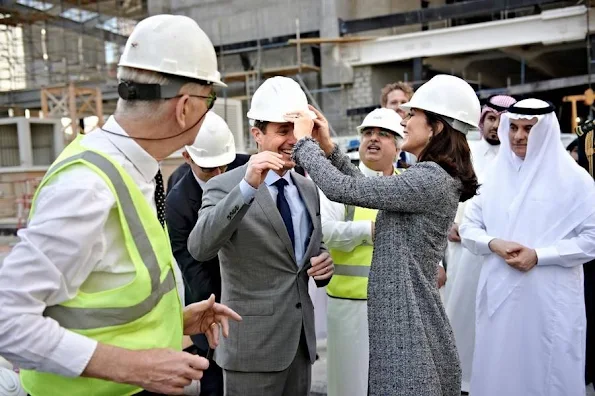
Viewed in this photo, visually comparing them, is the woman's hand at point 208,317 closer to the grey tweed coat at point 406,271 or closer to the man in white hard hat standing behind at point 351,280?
the grey tweed coat at point 406,271

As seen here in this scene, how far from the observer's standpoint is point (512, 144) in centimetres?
379

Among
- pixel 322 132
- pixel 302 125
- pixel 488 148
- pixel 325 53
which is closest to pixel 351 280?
pixel 322 132

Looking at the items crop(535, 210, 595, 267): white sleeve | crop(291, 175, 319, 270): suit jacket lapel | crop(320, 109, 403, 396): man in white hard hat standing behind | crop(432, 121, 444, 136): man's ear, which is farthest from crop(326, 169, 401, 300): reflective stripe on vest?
crop(432, 121, 444, 136): man's ear

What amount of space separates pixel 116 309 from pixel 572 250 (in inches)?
110

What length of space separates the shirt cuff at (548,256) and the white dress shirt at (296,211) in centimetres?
150

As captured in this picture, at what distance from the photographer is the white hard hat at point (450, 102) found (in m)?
2.46

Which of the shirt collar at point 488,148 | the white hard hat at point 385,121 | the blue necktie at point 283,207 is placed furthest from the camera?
the shirt collar at point 488,148

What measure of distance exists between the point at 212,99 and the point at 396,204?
89cm

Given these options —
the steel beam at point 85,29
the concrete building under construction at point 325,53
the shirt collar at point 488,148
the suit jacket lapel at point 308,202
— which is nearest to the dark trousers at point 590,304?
the shirt collar at point 488,148

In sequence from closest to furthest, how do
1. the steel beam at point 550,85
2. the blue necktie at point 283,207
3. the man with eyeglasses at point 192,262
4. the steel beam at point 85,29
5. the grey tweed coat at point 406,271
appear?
the grey tweed coat at point 406,271 < the blue necktie at point 283,207 < the man with eyeglasses at point 192,262 < the steel beam at point 550,85 < the steel beam at point 85,29

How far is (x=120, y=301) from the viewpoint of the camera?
58.7 inches

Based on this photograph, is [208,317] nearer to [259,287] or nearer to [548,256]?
[259,287]

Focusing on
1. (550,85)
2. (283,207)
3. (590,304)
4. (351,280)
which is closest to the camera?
(283,207)

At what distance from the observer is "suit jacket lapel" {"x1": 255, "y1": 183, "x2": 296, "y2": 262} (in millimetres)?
2613
